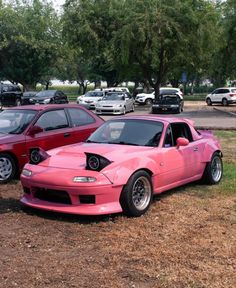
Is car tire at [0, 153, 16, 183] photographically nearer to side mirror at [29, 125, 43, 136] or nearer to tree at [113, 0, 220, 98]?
side mirror at [29, 125, 43, 136]

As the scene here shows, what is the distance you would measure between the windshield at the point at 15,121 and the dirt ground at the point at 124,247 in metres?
2.24

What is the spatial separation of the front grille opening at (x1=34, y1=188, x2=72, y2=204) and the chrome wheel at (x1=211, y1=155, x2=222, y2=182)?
317 centimetres

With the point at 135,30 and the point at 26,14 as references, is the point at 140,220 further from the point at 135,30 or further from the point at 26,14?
the point at 26,14

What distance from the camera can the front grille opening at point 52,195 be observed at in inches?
251

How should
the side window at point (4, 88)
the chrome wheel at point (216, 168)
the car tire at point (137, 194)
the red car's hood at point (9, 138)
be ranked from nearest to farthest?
the car tire at point (137, 194) → the chrome wheel at point (216, 168) → the red car's hood at point (9, 138) → the side window at point (4, 88)

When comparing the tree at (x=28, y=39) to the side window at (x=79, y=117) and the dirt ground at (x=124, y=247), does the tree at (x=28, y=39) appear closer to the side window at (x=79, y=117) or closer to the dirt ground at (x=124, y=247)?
the side window at (x=79, y=117)

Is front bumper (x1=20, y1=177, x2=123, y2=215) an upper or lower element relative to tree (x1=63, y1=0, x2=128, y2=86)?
lower

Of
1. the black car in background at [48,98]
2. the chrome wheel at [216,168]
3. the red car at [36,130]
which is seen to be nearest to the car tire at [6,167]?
the red car at [36,130]

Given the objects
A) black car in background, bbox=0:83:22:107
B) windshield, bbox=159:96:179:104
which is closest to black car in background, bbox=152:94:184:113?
windshield, bbox=159:96:179:104

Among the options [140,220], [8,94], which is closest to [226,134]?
[140,220]

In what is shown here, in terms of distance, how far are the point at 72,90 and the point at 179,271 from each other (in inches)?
4300

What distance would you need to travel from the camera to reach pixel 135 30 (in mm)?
31625

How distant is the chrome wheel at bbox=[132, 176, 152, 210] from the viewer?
659cm

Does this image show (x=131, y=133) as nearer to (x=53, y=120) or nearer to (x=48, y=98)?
(x=53, y=120)
